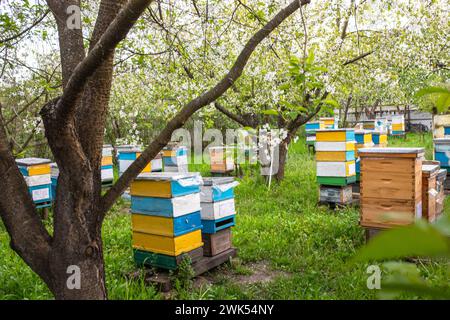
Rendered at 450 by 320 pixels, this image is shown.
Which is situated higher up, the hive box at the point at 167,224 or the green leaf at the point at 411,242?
the green leaf at the point at 411,242

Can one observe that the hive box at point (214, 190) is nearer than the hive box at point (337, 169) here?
Yes

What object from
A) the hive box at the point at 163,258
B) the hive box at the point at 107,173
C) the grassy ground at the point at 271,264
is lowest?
the grassy ground at the point at 271,264

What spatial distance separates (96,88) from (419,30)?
704cm

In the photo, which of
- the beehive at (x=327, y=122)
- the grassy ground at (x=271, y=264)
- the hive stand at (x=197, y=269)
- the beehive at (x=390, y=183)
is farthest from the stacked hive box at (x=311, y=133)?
the hive stand at (x=197, y=269)

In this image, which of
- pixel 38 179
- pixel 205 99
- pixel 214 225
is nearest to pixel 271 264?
pixel 214 225

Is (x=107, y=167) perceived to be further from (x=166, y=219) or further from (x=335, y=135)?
(x=166, y=219)

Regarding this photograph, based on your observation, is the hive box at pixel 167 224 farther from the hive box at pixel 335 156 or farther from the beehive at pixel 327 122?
the beehive at pixel 327 122

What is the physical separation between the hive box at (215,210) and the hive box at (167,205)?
8.1 inches

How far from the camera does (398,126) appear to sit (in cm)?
1759

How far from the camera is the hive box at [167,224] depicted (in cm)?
383

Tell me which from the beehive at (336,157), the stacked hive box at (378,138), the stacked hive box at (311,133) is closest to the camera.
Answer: the beehive at (336,157)

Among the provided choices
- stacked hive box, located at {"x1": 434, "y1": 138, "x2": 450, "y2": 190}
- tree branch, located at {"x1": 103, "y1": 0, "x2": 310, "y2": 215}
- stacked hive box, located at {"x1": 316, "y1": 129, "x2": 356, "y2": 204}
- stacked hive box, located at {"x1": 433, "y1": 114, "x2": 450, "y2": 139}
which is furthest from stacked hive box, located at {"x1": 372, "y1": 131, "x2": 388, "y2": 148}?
tree branch, located at {"x1": 103, "y1": 0, "x2": 310, "y2": 215}

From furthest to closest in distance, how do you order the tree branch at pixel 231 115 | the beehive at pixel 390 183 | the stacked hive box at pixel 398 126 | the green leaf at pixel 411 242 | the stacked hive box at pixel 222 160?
the stacked hive box at pixel 398 126, the stacked hive box at pixel 222 160, the tree branch at pixel 231 115, the beehive at pixel 390 183, the green leaf at pixel 411 242
